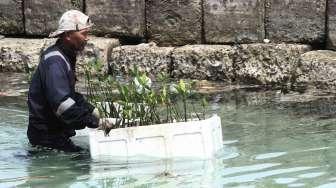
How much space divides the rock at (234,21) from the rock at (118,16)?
92 centimetres

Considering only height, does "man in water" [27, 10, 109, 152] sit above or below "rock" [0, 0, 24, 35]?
below

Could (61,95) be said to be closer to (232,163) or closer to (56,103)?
(56,103)

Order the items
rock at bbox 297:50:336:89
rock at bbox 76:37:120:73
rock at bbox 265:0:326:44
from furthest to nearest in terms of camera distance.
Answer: rock at bbox 76:37:120:73, rock at bbox 265:0:326:44, rock at bbox 297:50:336:89

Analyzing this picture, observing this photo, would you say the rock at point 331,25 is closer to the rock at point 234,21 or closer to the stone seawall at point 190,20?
the stone seawall at point 190,20

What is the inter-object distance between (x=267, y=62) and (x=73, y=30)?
384cm

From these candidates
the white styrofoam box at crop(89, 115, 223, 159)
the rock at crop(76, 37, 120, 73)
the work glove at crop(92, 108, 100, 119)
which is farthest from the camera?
the rock at crop(76, 37, 120, 73)

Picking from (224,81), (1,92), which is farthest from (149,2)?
(1,92)

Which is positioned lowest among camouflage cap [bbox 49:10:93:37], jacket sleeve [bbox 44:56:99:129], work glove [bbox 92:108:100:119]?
work glove [bbox 92:108:100:119]

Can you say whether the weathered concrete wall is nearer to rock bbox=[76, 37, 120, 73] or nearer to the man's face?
rock bbox=[76, 37, 120, 73]

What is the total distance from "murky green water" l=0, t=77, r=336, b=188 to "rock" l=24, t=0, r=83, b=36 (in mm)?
2914

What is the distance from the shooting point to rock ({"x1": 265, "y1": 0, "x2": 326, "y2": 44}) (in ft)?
29.3

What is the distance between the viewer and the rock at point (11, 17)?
34.0 feet

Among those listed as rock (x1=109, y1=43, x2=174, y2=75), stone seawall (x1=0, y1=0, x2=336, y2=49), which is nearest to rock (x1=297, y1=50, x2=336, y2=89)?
stone seawall (x1=0, y1=0, x2=336, y2=49)

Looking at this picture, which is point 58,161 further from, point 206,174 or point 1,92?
point 1,92
